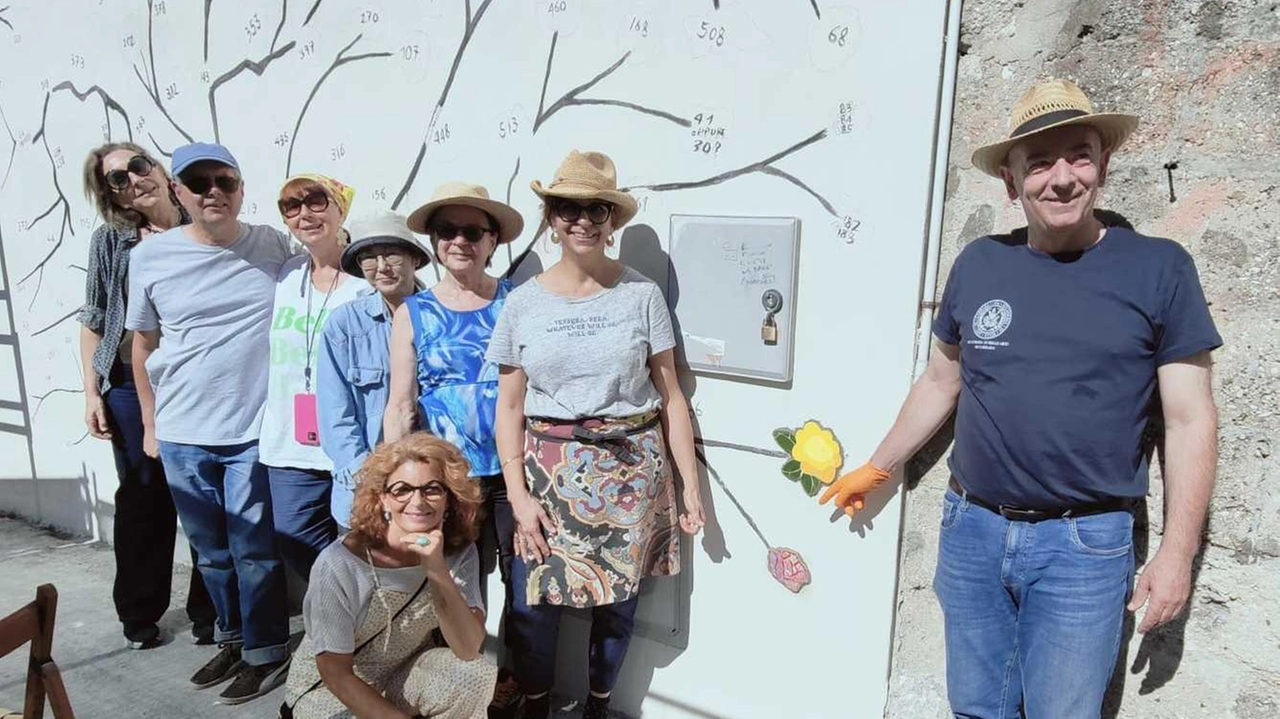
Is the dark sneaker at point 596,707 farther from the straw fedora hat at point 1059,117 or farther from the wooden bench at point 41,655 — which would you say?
the straw fedora hat at point 1059,117

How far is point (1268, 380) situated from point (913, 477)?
0.84 meters

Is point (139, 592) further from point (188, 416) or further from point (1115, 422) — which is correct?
point (1115, 422)

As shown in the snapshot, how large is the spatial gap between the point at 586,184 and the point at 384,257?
2.43ft

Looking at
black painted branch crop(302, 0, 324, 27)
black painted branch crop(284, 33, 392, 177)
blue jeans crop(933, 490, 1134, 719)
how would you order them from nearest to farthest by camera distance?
blue jeans crop(933, 490, 1134, 719), black painted branch crop(284, 33, 392, 177), black painted branch crop(302, 0, 324, 27)

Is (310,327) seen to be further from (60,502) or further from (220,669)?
(60,502)

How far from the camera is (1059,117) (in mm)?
1685

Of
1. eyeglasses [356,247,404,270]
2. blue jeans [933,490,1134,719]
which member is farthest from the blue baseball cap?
blue jeans [933,490,1134,719]

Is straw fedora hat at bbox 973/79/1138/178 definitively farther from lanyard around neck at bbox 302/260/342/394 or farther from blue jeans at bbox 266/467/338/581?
blue jeans at bbox 266/467/338/581

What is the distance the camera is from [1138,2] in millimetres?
1875

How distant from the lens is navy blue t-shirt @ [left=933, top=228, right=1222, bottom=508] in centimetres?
169

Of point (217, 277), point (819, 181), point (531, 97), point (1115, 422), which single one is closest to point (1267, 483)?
point (1115, 422)

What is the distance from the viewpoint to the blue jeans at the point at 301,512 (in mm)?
2873

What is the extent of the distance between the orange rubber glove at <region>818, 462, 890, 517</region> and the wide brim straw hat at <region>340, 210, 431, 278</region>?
148 cm

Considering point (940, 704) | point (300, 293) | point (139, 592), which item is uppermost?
point (300, 293)
